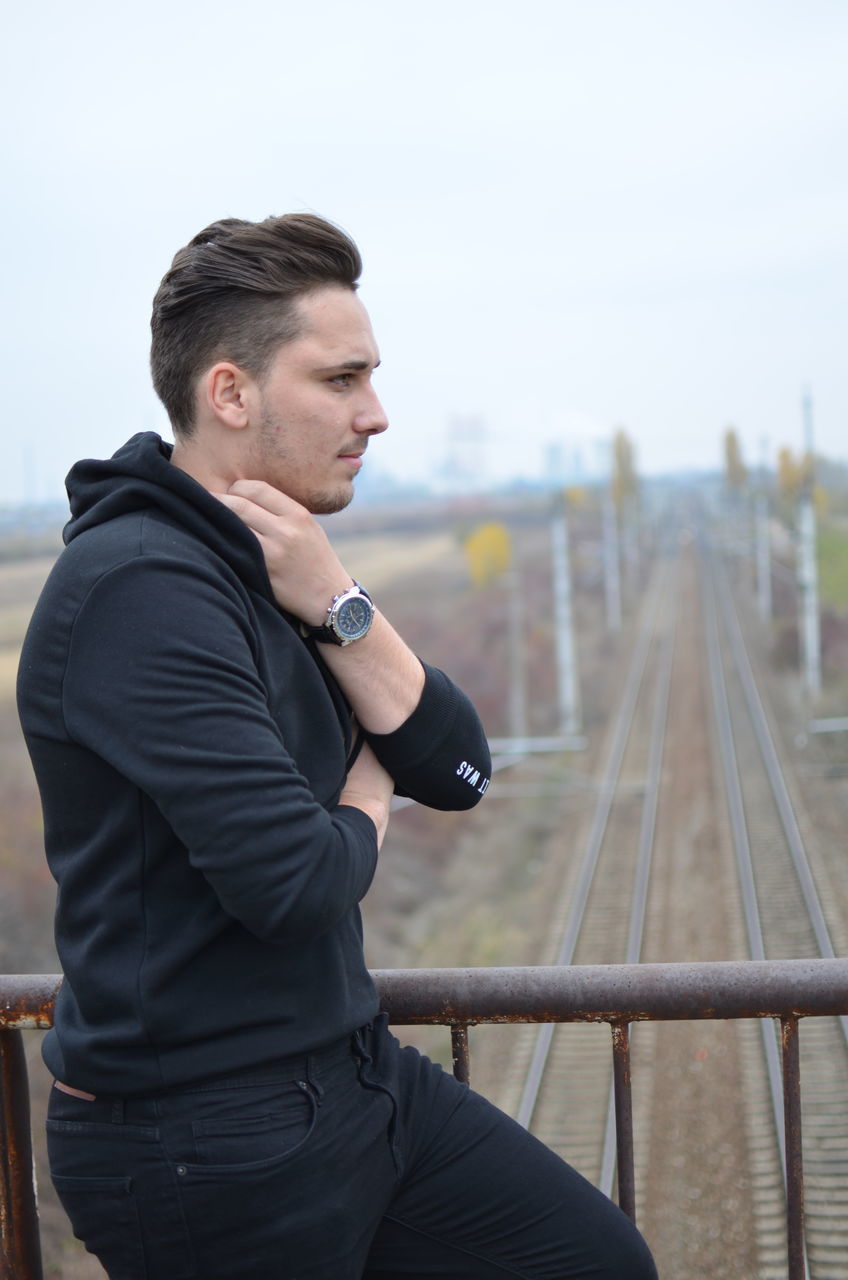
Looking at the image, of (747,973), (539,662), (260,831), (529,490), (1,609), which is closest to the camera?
(260,831)

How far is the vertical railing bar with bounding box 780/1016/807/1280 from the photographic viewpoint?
215 cm

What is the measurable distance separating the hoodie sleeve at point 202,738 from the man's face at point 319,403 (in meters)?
0.30

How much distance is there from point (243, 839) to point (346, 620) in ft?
1.40

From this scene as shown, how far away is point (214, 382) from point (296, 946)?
30.7 inches

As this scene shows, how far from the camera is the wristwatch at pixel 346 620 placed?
1730mm

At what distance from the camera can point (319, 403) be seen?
171cm

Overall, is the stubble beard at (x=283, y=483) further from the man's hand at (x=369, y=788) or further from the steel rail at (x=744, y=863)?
the steel rail at (x=744, y=863)

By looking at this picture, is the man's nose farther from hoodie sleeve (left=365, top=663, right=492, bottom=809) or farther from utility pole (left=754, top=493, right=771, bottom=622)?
utility pole (left=754, top=493, right=771, bottom=622)

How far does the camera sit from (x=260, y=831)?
1427 millimetres

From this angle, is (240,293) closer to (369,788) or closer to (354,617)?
(354,617)

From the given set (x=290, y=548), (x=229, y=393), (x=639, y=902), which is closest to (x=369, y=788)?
(x=290, y=548)

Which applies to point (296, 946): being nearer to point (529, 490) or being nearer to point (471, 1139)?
point (471, 1139)

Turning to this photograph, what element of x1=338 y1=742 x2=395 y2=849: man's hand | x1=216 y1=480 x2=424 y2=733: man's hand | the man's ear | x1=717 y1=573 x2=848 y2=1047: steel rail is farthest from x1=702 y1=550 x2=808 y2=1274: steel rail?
the man's ear

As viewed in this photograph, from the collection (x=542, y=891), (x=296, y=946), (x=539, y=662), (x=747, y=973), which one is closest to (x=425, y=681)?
(x=296, y=946)
